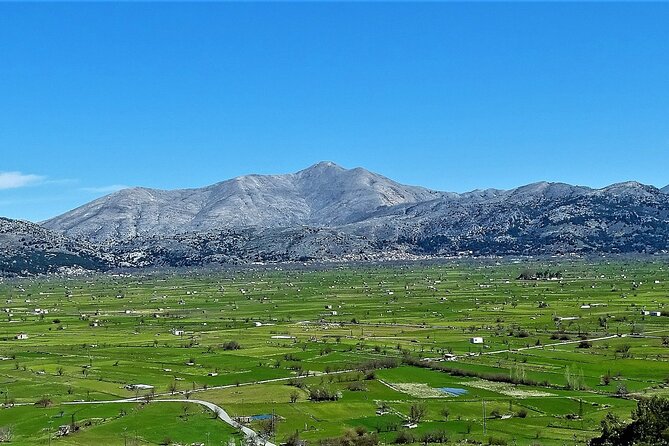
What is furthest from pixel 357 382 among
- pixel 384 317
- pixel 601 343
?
pixel 384 317

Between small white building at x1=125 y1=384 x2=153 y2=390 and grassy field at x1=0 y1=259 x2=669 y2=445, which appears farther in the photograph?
small white building at x1=125 y1=384 x2=153 y2=390

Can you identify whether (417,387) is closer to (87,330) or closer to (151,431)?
(151,431)

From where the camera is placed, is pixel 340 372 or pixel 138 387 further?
→ pixel 340 372

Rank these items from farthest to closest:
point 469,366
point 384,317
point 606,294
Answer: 1. point 606,294
2. point 384,317
3. point 469,366

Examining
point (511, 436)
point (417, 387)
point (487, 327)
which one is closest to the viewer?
point (511, 436)

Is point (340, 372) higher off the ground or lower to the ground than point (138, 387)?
higher

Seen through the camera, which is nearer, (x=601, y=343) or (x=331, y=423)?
(x=331, y=423)
